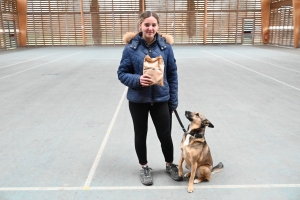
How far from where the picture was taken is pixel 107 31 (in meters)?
24.1

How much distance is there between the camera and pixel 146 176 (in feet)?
9.66

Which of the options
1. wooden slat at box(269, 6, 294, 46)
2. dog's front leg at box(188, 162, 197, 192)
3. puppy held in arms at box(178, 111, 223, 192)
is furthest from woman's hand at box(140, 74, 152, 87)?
wooden slat at box(269, 6, 294, 46)

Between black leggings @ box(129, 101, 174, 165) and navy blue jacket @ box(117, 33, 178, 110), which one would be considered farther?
black leggings @ box(129, 101, 174, 165)

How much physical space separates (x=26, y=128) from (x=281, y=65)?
956 centimetres

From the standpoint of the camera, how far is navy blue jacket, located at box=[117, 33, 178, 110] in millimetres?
2572

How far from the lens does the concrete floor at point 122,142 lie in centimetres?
282

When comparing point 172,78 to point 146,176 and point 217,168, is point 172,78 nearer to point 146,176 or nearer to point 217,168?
point 146,176

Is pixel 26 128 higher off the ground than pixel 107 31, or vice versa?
pixel 107 31

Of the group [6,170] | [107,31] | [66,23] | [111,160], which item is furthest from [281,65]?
[66,23]

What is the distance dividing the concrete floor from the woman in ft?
1.82

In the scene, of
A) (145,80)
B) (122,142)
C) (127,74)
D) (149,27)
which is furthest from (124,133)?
(149,27)

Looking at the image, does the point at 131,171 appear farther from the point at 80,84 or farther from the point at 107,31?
the point at 107,31

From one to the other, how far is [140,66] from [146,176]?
1.13 metres

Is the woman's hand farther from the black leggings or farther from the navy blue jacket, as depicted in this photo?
the black leggings
